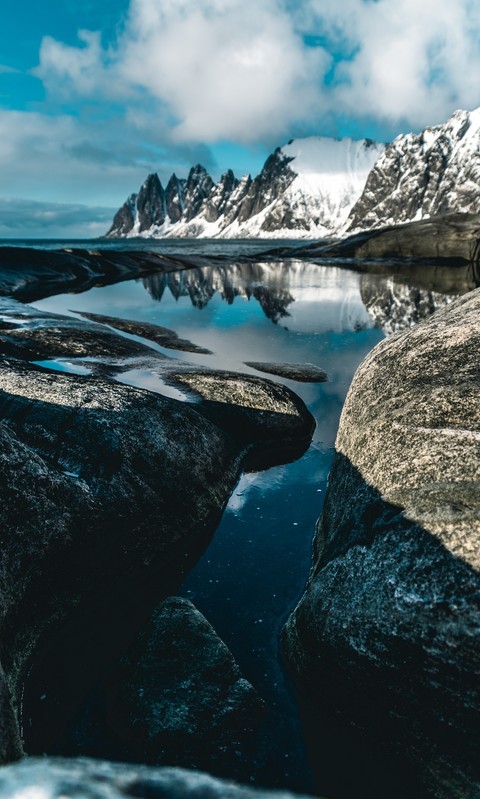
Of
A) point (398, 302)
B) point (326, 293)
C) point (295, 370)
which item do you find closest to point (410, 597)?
point (295, 370)

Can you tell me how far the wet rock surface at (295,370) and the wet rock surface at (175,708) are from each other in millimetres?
9893

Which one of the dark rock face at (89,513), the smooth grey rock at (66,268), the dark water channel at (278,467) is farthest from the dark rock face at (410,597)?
the smooth grey rock at (66,268)

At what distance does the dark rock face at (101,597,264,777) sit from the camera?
13.8ft

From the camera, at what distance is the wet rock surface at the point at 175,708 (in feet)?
13.8

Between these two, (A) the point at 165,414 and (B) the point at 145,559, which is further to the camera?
(A) the point at 165,414

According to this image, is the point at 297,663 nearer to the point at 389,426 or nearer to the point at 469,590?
the point at 469,590

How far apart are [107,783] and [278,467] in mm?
8227

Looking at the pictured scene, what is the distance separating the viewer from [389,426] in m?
6.60

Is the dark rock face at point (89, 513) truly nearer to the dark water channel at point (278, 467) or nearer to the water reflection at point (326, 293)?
the dark water channel at point (278, 467)

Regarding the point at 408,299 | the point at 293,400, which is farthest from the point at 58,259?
the point at 293,400

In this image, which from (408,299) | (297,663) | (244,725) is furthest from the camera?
(408,299)

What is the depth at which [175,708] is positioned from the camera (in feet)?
14.5

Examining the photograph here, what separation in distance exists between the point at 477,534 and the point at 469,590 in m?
0.52

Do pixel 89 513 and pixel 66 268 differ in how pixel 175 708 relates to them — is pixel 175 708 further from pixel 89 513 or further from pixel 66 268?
pixel 66 268
